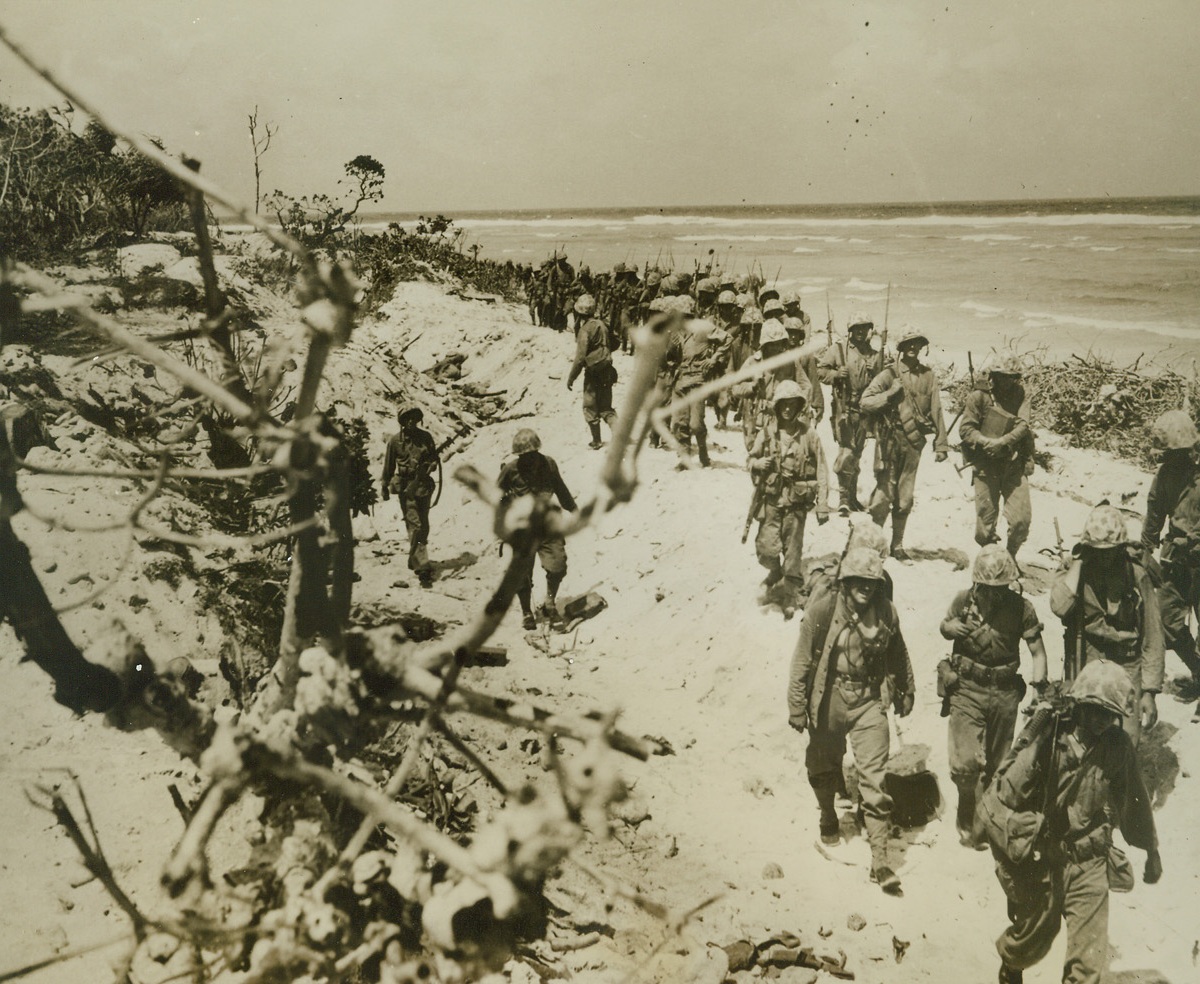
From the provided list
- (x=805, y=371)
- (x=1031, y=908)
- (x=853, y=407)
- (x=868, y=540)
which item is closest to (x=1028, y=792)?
(x=1031, y=908)

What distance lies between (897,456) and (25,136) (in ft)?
31.1

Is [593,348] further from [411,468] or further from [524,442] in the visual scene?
[524,442]

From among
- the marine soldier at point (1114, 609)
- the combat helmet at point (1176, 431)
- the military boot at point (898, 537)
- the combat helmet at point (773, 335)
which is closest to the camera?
the marine soldier at point (1114, 609)

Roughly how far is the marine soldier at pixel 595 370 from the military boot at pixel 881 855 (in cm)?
595

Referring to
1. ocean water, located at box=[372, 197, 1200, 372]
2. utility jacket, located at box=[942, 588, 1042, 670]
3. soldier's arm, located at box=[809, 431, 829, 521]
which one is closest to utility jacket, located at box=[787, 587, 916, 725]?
utility jacket, located at box=[942, 588, 1042, 670]

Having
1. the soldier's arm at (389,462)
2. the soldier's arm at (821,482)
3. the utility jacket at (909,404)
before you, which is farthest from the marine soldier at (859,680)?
the soldier's arm at (389,462)

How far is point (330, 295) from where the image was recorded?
1.68 m

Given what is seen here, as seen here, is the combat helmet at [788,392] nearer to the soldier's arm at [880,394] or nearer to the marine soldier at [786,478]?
the marine soldier at [786,478]

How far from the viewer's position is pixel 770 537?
703 cm

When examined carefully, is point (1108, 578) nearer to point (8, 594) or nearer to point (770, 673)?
point (770, 673)

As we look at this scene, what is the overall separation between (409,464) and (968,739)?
5.68 meters

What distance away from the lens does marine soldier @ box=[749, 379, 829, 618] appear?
6.73 metres

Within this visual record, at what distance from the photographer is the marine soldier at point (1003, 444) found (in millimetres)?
7113

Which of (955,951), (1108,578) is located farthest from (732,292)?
(955,951)
